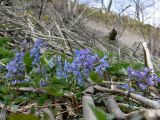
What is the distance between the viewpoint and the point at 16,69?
1.46 m

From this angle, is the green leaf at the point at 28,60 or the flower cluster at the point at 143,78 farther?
the green leaf at the point at 28,60

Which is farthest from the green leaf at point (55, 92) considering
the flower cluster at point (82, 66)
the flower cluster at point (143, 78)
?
the flower cluster at point (143, 78)

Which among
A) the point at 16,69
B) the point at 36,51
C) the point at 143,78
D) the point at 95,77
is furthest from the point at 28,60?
the point at 143,78

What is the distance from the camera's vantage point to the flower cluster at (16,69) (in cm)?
146

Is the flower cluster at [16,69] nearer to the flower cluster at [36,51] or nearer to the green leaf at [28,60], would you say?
the flower cluster at [36,51]

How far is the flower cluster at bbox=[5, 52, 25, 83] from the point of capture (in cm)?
146

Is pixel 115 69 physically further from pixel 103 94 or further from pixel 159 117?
pixel 159 117

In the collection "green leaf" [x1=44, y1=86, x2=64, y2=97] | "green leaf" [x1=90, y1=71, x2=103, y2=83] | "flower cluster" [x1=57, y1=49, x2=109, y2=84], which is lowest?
"green leaf" [x1=44, y1=86, x2=64, y2=97]

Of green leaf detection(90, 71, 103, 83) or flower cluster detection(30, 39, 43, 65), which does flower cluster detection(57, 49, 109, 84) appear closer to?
green leaf detection(90, 71, 103, 83)

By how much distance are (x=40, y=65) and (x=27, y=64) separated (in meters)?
0.10

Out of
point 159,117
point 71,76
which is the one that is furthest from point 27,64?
point 159,117

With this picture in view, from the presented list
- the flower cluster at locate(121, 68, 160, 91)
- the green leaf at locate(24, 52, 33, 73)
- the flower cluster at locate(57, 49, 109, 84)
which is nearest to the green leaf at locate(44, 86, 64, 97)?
the flower cluster at locate(57, 49, 109, 84)

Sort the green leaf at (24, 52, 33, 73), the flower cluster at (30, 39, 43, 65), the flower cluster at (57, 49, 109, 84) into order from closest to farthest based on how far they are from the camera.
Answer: the flower cluster at (57, 49, 109, 84)
the flower cluster at (30, 39, 43, 65)
the green leaf at (24, 52, 33, 73)

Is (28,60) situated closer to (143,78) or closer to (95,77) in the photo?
(95,77)
